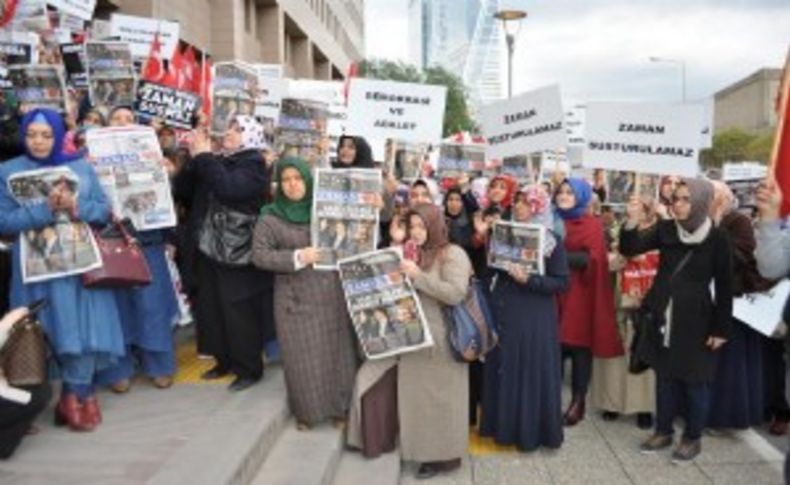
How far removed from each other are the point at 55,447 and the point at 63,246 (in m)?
1.03

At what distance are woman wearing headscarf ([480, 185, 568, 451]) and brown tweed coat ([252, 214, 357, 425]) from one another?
3.48 feet

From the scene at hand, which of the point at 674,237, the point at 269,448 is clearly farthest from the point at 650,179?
the point at 269,448

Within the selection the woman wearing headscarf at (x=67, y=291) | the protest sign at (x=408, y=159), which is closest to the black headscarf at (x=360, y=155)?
the protest sign at (x=408, y=159)

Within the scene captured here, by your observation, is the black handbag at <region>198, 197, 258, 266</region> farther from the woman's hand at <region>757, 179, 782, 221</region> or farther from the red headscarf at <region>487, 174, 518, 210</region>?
the woman's hand at <region>757, 179, 782, 221</region>

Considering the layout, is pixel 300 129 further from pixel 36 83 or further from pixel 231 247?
pixel 36 83

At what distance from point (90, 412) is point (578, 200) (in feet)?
11.3

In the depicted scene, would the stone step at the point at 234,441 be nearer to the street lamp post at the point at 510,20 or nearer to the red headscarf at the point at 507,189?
the red headscarf at the point at 507,189

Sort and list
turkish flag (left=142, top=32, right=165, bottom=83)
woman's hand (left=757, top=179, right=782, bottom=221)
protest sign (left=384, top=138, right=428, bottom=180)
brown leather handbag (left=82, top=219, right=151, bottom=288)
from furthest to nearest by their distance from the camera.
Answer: turkish flag (left=142, top=32, right=165, bottom=83) < protest sign (left=384, top=138, right=428, bottom=180) < brown leather handbag (left=82, top=219, right=151, bottom=288) < woman's hand (left=757, top=179, right=782, bottom=221)

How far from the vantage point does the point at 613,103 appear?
6.38m

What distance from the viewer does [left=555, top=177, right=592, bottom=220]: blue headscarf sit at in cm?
617

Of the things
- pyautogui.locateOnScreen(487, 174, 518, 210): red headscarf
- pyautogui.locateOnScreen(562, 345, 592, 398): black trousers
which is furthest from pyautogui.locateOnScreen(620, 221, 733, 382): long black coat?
pyautogui.locateOnScreen(487, 174, 518, 210): red headscarf

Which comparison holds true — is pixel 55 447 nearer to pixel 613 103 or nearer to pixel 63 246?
pixel 63 246

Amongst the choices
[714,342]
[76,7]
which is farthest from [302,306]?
[76,7]

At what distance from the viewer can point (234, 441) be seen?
4.60m
